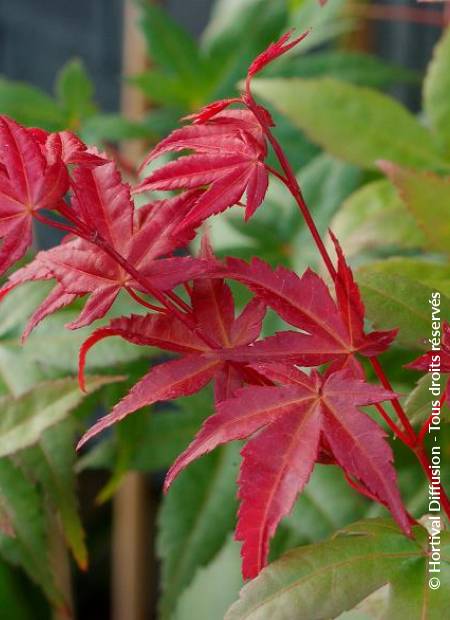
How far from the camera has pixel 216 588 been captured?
2.18 feet

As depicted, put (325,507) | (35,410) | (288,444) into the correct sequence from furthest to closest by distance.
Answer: (325,507) < (35,410) < (288,444)

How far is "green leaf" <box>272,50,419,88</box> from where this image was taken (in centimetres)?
69

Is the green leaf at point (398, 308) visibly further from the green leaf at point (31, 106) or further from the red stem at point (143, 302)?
the green leaf at point (31, 106)

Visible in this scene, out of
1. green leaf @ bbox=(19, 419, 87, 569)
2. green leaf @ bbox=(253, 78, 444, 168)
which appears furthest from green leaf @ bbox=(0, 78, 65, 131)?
green leaf @ bbox=(19, 419, 87, 569)

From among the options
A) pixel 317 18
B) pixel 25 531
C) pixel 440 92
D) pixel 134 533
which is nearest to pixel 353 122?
pixel 440 92

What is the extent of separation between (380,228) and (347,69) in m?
0.28

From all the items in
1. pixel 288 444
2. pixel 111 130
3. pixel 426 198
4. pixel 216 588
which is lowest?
pixel 216 588

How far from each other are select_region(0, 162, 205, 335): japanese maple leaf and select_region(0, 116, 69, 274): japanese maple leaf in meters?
0.01

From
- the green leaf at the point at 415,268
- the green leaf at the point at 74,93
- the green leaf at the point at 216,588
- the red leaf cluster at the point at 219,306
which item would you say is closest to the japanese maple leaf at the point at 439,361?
the red leaf cluster at the point at 219,306

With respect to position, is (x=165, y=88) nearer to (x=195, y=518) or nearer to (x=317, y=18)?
(x=317, y=18)

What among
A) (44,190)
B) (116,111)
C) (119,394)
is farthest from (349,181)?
(116,111)

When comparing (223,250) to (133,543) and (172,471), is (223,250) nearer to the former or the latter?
(172,471)

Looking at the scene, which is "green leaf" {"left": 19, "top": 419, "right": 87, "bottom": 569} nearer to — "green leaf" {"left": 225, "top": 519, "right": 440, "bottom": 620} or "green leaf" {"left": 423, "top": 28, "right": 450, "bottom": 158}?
"green leaf" {"left": 225, "top": 519, "right": 440, "bottom": 620}

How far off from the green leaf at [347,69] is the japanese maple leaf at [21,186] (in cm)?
43
